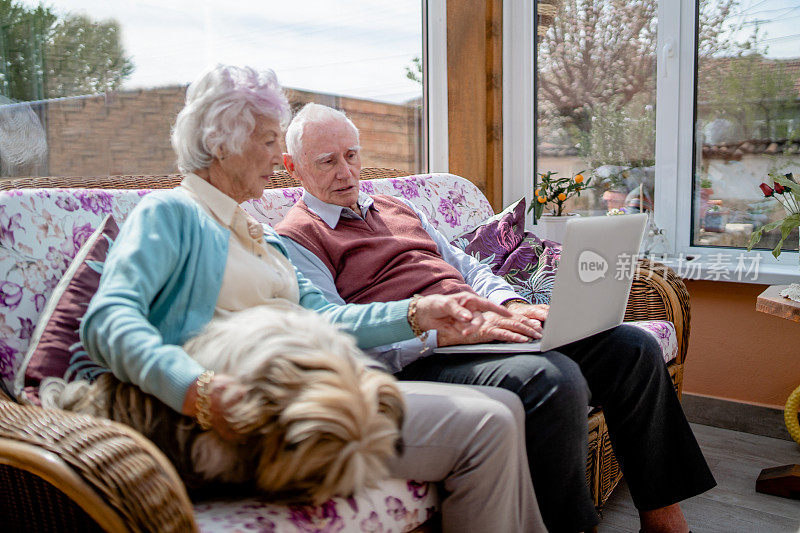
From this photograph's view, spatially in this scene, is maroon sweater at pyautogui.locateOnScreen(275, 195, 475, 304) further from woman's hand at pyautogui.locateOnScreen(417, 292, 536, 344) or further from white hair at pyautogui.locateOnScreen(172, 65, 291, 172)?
white hair at pyautogui.locateOnScreen(172, 65, 291, 172)

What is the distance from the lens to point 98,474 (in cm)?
79

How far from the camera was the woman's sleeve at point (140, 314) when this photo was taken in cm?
96

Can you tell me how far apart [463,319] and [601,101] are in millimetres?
2035

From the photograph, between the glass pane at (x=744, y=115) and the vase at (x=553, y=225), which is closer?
the glass pane at (x=744, y=115)

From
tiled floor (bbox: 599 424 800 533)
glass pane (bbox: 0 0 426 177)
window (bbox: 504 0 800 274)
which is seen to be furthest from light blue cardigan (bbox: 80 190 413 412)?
window (bbox: 504 0 800 274)

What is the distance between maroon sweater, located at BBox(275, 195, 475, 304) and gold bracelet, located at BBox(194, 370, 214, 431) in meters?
0.73

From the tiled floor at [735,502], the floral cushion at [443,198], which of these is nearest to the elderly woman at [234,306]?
the floral cushion at [443,198]

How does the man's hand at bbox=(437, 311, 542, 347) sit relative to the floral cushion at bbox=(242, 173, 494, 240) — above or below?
below

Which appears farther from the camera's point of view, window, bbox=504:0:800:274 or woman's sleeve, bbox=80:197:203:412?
window, bbox=504:0:800:274

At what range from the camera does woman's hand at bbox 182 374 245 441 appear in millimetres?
925

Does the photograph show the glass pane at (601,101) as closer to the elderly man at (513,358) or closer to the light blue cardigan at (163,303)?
the elderly man at (513,358)

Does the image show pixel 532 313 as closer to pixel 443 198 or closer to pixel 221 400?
pixel 221 400

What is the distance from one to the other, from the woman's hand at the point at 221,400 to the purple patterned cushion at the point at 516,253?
4.32 ft

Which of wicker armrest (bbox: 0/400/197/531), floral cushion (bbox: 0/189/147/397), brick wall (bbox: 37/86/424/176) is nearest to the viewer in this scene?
wicker armrest (bbox: 0/400/197/531)
